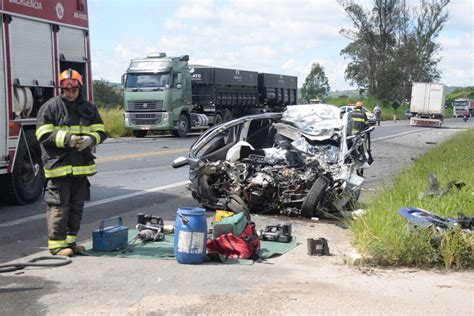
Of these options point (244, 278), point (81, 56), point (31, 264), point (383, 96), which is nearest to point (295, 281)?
point (244, 278)

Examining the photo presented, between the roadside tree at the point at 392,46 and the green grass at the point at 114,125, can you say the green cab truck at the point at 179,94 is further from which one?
the roadside tree at the point at 392,46

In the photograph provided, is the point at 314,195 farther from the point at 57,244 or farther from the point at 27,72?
the point at 27,72

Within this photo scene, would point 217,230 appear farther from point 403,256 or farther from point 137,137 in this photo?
point 137,137

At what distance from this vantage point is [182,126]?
28.2m

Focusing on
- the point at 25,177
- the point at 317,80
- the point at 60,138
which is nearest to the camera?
the point at 60,138

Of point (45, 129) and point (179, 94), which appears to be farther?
point (179, 94)

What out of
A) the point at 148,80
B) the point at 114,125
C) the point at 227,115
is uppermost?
the point at 148,80

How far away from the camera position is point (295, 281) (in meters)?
5.62

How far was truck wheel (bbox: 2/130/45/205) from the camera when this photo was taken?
30.2 ft

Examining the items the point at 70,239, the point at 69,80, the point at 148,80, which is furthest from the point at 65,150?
the point at 148,80

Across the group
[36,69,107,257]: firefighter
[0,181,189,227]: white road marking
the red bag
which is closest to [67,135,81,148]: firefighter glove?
[36,69,107,257]: firefighter

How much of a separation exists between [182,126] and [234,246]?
21972mm

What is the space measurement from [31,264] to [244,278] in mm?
2092

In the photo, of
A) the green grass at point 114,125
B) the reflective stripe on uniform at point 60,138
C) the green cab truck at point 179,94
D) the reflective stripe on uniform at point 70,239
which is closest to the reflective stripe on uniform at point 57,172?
the reflective stripe on uniform at point 60,138
